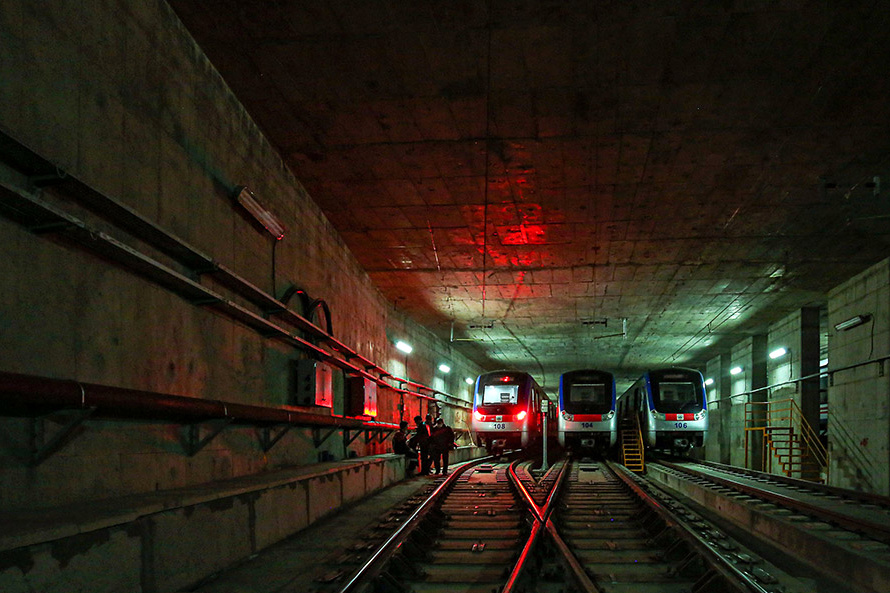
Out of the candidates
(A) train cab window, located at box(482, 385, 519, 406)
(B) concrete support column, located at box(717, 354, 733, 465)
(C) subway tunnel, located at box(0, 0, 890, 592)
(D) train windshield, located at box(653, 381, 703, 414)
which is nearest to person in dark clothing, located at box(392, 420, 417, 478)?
(C) subway tunnel, located at box(0, 0, 890, 592)

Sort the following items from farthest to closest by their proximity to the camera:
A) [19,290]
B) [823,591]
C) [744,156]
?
[744,156] → [823,591] → [19,290]

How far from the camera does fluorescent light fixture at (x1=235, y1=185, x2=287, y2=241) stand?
9.16 metres

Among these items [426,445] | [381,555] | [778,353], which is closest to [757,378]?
[778,353]

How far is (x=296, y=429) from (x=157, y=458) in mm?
4828

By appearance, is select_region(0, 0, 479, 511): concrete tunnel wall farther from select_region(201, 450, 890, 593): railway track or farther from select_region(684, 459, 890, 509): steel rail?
select_region(684, 459, 890, 509): steel rail

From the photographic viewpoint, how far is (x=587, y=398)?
962 inches

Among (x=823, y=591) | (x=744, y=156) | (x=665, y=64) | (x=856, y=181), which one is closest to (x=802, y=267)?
(x=856, y=181)

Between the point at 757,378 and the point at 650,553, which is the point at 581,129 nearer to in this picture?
the point at 650,553

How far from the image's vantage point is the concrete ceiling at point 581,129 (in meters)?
7.77

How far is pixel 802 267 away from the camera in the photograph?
16.8m

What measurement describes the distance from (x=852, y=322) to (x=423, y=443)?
10718 millimetres

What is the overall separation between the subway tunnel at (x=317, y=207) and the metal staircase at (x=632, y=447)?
17.5 feet

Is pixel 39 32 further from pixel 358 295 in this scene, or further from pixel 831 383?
pixel 831 383

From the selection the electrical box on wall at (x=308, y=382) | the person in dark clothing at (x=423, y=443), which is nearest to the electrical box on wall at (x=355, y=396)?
the person in dark clothing at (x=423, y=443)
